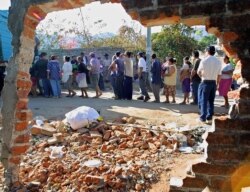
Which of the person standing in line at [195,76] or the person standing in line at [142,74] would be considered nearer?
the person standing in line at [195,76]

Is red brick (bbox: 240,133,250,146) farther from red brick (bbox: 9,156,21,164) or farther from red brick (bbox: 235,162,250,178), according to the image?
red brick (bbox: 9,156,21,164)

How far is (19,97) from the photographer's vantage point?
3.89m

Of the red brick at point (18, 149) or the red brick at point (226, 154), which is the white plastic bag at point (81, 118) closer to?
the red brick at point (18, 149)

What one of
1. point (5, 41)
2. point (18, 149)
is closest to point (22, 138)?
point (18, 149)

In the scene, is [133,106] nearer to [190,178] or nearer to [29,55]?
[29,55]

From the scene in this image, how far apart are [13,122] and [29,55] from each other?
86 cm

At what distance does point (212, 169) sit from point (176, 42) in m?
14.9

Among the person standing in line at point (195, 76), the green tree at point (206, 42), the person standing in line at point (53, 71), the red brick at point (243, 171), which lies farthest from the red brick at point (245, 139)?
the green tree at point (206, 42)

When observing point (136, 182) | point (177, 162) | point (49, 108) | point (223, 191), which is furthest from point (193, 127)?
point (49, 108)

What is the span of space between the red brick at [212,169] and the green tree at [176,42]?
14642mm

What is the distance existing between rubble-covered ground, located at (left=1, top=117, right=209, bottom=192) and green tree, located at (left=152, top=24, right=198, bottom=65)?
10.9 meters

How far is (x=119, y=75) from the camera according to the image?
10.5m

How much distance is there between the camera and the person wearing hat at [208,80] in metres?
6.40

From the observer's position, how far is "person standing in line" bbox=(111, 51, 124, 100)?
33.7ft
